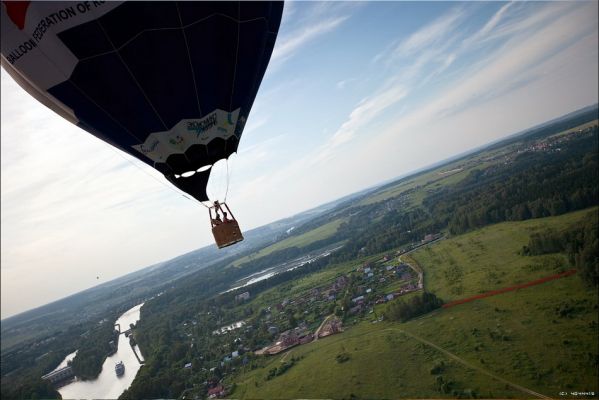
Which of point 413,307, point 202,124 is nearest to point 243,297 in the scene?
point 413,307

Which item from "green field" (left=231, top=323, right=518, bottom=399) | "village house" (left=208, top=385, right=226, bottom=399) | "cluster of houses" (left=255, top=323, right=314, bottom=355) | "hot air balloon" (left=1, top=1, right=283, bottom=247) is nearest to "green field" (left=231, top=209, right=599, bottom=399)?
"green field" (left=231, top=323, right=518, bottom=399)

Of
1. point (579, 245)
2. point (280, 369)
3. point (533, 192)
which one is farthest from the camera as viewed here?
point (533, 192)

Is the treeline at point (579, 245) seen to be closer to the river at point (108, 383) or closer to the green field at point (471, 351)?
the green field at point (471, 351)

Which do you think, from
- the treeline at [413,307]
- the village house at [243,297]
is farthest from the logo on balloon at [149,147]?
the village house at [243,297]

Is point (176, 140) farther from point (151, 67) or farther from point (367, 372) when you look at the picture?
point (367, 372)

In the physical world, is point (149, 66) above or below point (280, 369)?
above

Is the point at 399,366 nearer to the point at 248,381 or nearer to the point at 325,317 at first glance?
the point at 248,381
